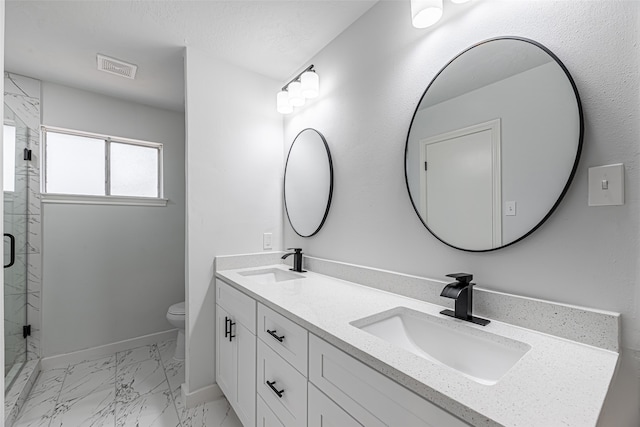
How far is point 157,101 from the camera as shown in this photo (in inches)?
108

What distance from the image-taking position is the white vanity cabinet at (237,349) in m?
1.45

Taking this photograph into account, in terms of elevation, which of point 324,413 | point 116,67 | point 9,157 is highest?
point 116,67

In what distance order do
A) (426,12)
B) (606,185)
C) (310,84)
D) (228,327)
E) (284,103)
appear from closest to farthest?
1. (606,185)
2. (426,12)
3. (228,327)
4. (310,84)
5. (284,103)

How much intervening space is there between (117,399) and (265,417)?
1.34m

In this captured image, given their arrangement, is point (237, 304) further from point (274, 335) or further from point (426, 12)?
point (426, 12)

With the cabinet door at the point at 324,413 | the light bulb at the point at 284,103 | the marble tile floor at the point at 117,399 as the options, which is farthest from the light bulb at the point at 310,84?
the marble tile floor at the point at 117,399

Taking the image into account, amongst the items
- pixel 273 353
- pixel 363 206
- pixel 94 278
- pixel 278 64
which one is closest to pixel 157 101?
pixel 278 64

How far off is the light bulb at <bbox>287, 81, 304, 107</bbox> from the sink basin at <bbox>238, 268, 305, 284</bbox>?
1206 mm

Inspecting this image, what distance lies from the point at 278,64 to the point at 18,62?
1.92 metres

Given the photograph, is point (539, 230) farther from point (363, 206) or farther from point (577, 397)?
A: point (363, 206)

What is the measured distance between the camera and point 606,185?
2.64 feet

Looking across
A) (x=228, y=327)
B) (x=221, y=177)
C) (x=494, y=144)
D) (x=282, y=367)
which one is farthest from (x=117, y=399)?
(x=494, y=144)

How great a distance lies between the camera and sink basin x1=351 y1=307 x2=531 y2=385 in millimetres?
877

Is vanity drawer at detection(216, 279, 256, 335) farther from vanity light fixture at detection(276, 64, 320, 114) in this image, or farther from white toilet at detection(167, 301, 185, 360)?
vanity light fixture at detection(276, 64, 320, 114)
